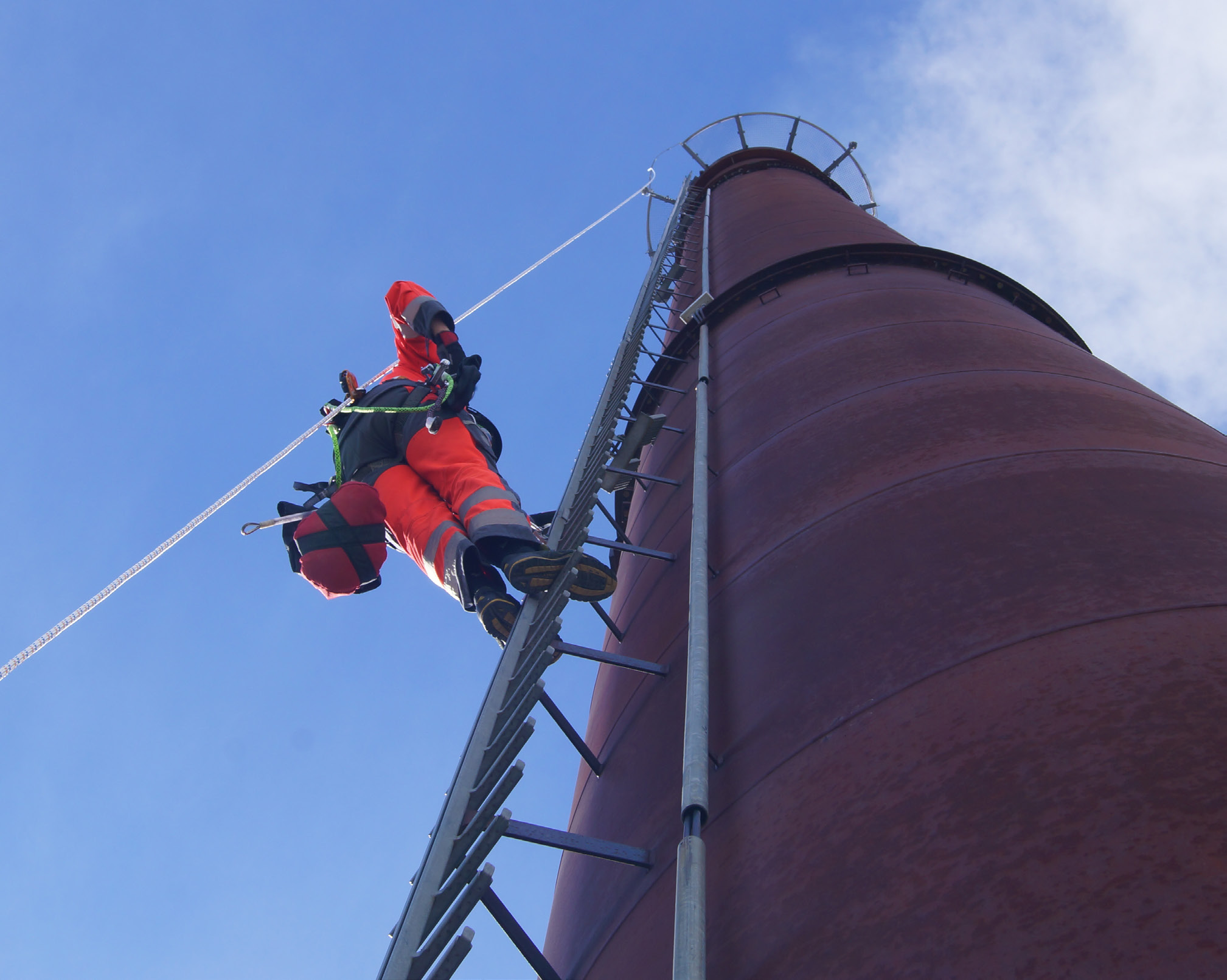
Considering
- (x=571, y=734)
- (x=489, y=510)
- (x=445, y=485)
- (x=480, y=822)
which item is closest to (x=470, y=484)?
(x=445, y=485)

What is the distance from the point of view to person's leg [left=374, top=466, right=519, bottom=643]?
453 centimetres

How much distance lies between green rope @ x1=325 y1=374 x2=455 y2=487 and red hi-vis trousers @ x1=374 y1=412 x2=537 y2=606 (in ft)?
0.47

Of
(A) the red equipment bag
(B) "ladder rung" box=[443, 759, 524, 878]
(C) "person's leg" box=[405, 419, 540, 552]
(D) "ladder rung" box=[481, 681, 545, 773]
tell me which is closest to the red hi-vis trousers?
(C) "person's leg" box=[405, 419, 540, 552]

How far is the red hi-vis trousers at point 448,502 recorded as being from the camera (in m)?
4.74

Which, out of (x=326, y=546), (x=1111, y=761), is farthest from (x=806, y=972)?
(x=326, y=546)

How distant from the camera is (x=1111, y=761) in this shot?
1.76m

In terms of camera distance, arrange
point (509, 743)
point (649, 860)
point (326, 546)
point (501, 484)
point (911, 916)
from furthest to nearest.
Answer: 1. point (501, 484)
2. point (326, 546)
3. point (509, 743)
4. point (649, 860)
5. point (911, 916)

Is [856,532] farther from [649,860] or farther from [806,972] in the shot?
[806,972]

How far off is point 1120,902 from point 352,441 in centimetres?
488

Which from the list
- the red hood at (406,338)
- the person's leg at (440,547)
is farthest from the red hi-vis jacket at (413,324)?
the person's leg at (440,547)

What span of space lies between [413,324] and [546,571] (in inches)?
92.4

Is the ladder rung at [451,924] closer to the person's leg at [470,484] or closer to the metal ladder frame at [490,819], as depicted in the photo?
the metal ladder frame at [490,819]

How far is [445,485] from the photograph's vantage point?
526 centimetres

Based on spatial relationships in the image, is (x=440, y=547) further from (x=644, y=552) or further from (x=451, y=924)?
(x=451, y=924)
